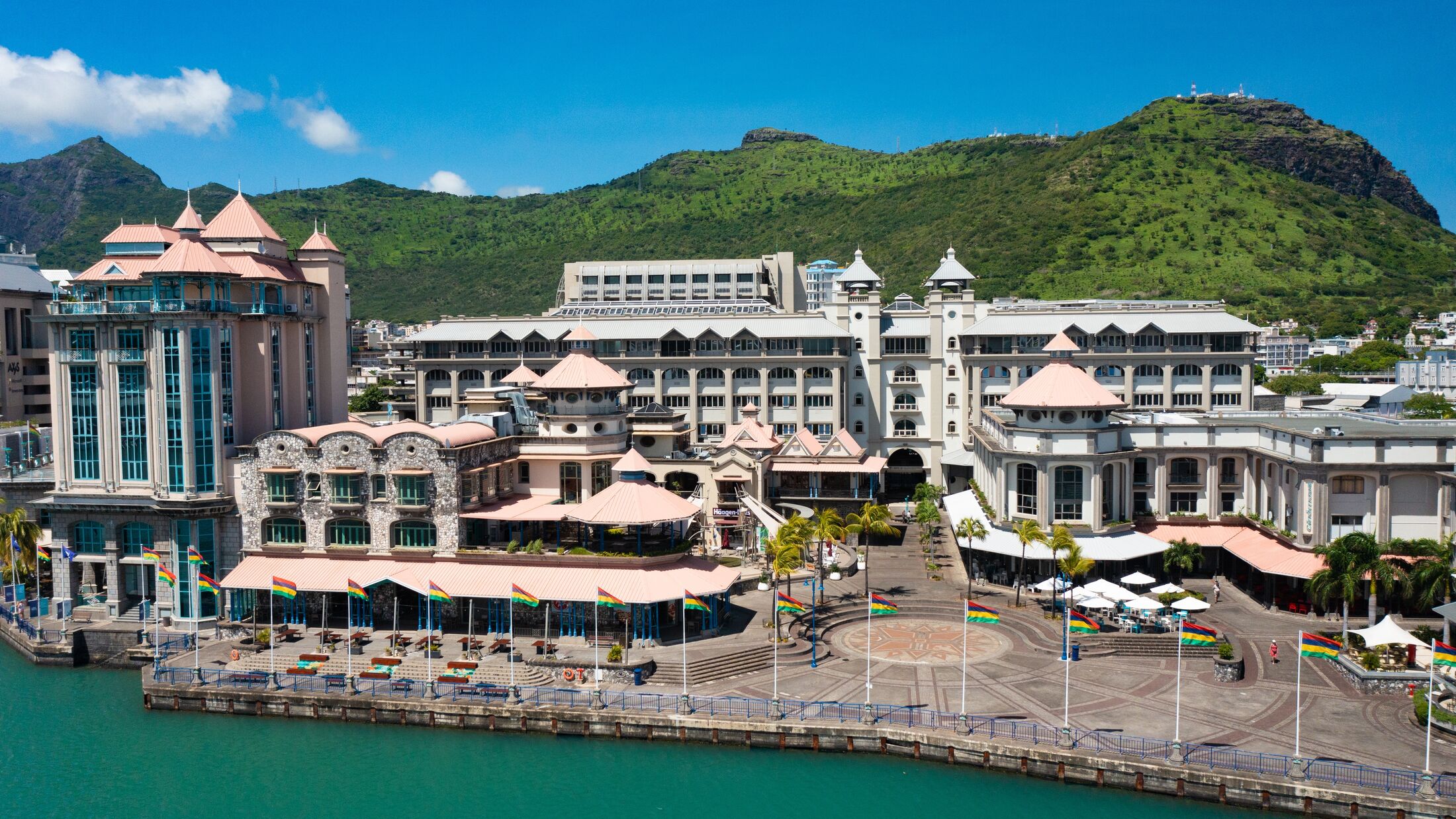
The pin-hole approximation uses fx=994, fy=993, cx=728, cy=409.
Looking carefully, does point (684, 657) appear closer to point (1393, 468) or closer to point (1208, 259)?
point (1393, 468)

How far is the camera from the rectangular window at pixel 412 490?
5228 cm

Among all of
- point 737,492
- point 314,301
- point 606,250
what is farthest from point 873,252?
point 314,301

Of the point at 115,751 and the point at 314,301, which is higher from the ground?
the point at 314,301

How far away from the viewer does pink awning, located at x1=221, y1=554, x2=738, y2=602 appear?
1911 inches

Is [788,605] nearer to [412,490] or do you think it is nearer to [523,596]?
[523,596]

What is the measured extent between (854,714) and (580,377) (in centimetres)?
2715

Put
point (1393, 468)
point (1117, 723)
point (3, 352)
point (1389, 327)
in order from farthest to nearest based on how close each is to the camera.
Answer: point (1389, 327), point (3, 352), point (1393, 468), point (1117, 723)

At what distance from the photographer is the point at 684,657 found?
43.4 metres

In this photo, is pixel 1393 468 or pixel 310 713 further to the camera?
pixel 1393 468

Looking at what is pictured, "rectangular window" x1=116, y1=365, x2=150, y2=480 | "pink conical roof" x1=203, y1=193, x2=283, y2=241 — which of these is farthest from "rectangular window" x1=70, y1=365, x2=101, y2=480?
"pink conical roof" x1=203, y1=193, x2=283, y2=241

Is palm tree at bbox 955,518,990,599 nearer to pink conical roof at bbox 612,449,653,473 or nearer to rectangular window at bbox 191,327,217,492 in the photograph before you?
pink conical roof at bbox 612,449,653,473

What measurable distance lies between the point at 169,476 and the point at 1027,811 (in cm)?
4588

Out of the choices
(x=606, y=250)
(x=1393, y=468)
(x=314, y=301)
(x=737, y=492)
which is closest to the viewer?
(x=1393, y=468)

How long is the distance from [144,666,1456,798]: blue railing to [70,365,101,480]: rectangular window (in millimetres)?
14853
